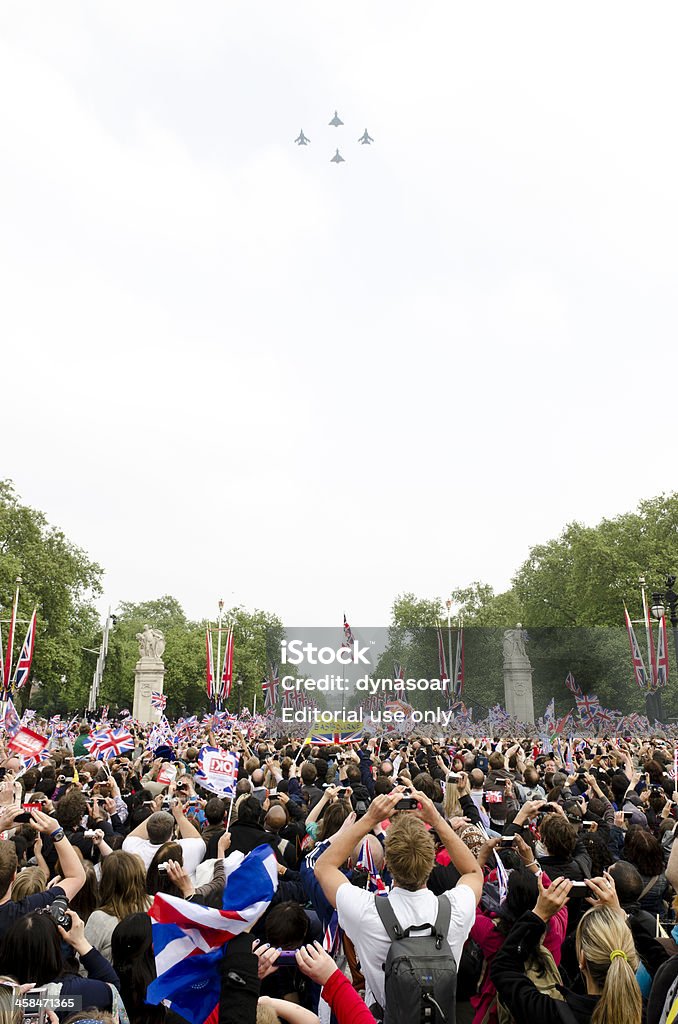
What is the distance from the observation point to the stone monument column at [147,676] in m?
37.7

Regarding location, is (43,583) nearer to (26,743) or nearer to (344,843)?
(26,743)

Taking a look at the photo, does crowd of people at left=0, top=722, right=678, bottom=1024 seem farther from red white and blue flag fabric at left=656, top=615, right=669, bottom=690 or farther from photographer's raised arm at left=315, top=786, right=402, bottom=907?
red white and blue flag fabric at left=656, top=615, right=669, bottom=690

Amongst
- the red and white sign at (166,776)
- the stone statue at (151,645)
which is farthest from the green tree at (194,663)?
the red and white sign at (166,776)

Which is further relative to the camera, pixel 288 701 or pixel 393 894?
pixel 288 701

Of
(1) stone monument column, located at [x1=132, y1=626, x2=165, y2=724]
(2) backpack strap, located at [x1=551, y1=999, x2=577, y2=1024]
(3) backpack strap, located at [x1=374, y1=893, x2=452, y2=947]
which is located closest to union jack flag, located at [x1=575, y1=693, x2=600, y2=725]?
(1) stone monument column, located at [x1=132, y1=626, x2=165, y2=724]

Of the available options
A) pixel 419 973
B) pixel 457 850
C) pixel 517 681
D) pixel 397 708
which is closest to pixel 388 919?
pixel 419 973

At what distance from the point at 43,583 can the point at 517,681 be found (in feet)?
93.9

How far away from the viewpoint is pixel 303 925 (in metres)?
3.99

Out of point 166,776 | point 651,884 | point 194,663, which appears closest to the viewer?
point 651,884

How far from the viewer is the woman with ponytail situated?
9.98 ft

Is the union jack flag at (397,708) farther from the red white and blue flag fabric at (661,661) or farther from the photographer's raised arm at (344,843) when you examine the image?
the photographer's raised arm at (344,843)

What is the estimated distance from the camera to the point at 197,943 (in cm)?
316

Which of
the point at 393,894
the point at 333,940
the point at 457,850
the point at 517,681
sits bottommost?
the point at 333,940

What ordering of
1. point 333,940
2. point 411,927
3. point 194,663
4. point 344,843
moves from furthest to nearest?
point 194,663 → point 333,940 → point 344,843 → point 411,927
